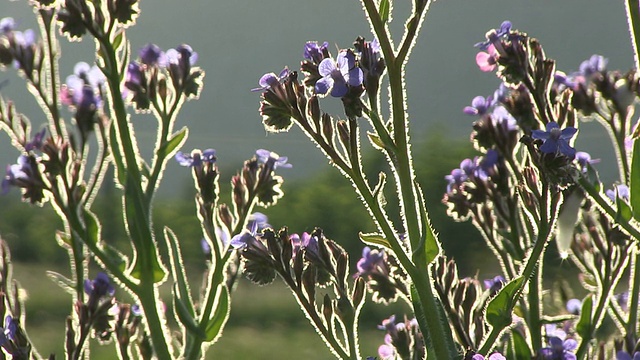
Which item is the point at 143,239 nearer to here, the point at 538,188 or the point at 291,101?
the point at 291,101

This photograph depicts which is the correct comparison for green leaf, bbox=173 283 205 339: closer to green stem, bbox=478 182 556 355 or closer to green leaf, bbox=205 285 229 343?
green leaf, bbox=205 285 229 343

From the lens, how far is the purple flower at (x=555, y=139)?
0.79 meters

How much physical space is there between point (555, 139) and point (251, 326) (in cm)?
627

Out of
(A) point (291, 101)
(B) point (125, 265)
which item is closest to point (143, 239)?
(B) point (125, 265)

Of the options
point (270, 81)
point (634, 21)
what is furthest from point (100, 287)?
point (634, 21)

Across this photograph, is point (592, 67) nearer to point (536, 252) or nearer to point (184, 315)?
point (536, 252)

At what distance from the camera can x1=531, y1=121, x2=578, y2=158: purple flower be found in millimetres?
788

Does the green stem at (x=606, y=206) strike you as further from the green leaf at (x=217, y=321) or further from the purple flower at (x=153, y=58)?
the purple flower at (x=153, y=58)

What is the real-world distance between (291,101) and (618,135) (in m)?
0.51

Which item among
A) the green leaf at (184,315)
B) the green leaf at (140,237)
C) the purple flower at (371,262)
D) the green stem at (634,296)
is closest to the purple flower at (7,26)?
the green leaf at (140,237)

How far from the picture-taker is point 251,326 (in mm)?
6875

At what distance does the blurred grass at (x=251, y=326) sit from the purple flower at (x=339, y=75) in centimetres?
445

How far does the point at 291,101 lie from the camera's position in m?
0.91

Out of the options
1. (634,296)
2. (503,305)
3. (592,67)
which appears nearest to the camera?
(503,305)
